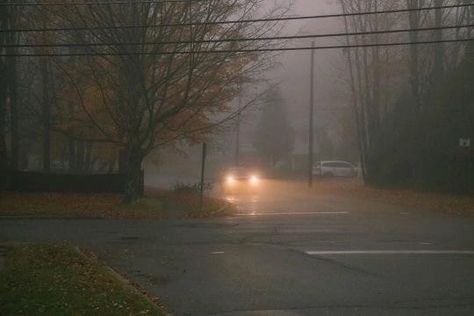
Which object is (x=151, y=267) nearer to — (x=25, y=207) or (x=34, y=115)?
(x=25, y=207)

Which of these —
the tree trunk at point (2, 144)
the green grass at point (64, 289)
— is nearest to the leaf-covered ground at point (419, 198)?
the green grass at point (64, 289)

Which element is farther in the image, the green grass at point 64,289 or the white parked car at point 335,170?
the white parked car at point 335,170

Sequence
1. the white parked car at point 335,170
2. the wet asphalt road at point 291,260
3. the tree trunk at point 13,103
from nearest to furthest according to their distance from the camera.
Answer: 1. the wet asphalt road at point 291,260
2. the tree trunk at point 13,103
3. the white parked car at point 335,170

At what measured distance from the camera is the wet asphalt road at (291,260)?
859cm

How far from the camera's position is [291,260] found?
38.9 ft

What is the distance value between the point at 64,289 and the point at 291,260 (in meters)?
A: 5.18

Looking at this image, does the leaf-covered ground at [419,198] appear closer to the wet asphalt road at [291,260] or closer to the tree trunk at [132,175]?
the wet asphalt road at [291,260]

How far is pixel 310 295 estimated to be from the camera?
8969mm

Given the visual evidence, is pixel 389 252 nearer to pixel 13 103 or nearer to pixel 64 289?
pixel 64 289

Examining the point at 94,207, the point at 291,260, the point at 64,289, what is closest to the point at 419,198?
the point at 94,207

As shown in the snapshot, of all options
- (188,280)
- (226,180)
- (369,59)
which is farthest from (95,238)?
(226,180)

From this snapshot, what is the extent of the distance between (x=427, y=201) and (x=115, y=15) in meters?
16.1

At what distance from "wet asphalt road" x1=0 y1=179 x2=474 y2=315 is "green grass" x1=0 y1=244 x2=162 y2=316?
2.53ft

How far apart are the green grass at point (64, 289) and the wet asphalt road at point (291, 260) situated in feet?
2.53
